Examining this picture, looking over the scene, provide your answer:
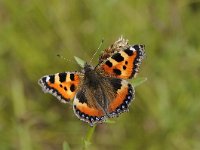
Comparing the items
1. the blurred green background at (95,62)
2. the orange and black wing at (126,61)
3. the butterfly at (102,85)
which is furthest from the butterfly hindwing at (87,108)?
the blurred green background at (95,62)

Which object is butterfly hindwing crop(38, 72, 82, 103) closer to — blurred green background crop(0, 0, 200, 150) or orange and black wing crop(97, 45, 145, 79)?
orange and black wing crop(97, 45, 145, 79)

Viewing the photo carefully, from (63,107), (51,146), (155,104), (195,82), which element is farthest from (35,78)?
(195,82)

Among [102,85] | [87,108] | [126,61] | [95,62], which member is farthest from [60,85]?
[95,62]

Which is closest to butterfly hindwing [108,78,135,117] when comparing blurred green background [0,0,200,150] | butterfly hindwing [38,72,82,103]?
butterfly hindwing [38,72,82,103]

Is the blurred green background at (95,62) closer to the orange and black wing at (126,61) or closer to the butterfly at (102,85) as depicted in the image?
the butterfly at (102,85)

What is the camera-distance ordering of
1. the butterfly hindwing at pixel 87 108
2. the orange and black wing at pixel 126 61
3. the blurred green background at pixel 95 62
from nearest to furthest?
the butterfly hindwing at pixel 87 108 → the orange and black wing at pixel 126 61 → the blurred green background at pixel 95 62

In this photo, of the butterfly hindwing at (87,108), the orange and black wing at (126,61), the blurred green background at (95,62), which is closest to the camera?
the butterfly hindwing at (87,108)
